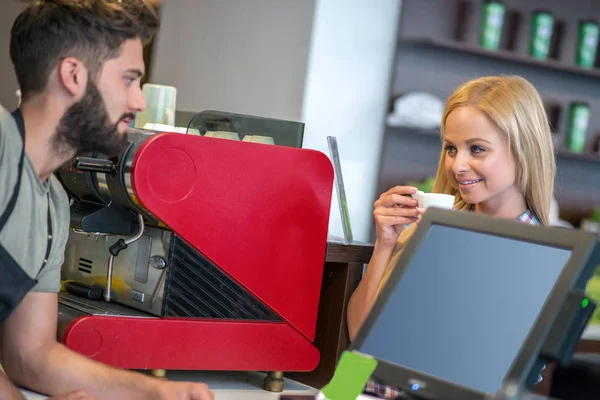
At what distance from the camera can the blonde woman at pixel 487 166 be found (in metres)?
1.87

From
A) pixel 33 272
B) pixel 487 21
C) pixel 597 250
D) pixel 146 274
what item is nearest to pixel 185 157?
pixel 146 274

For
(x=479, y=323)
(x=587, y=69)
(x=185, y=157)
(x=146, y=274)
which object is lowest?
(x=146, y=274)

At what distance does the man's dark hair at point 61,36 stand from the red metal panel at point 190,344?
0.48 metres

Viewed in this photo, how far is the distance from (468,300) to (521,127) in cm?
77

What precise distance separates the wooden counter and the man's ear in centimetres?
68

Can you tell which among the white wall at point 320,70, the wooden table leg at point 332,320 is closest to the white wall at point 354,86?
the white wall at point 320,70

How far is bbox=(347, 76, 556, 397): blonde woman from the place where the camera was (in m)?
1.87

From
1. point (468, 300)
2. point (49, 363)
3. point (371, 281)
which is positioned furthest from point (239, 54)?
point (468, 300)

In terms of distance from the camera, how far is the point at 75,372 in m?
1.65

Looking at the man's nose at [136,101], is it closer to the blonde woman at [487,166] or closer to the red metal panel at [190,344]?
the red metal panel at [190,344]

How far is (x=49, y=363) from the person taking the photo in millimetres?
1649

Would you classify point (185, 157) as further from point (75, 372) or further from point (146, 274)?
point (75, 372)

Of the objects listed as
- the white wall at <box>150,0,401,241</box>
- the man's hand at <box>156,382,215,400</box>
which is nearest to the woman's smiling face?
the man's hand at <box>156,382,215,400</box>

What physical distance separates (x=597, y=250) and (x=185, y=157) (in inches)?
35.1
